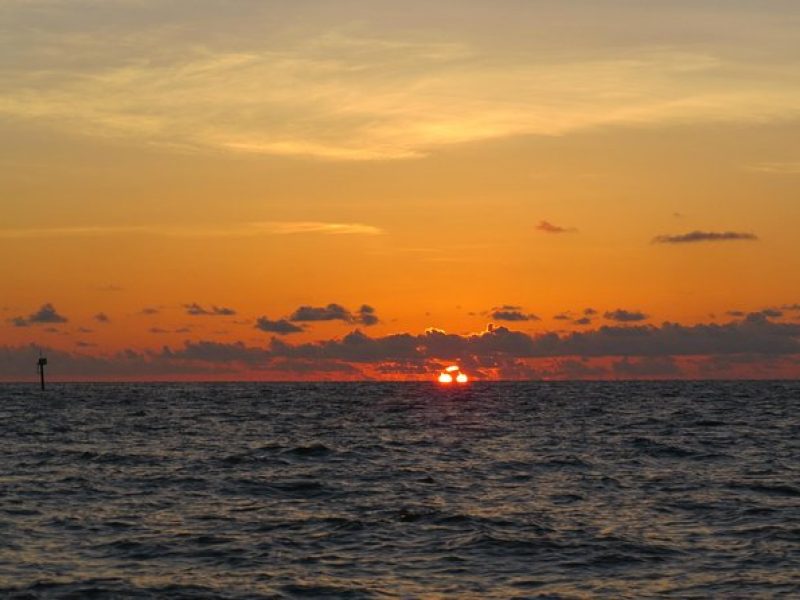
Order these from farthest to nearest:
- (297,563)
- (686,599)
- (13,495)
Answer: (13,495) < (297,563) < (686,599)

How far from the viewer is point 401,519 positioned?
36781 mm

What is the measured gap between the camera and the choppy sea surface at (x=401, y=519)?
1089 inches

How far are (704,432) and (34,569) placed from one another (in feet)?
203

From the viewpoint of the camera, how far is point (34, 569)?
28719 mm

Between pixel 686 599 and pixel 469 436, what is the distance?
5329cm

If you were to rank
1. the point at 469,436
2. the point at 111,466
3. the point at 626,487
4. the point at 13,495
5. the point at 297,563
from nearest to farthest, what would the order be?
1. the point at 297,563
2. the point at 13,495
3. the point at 626,487
4. the point at 111,466
5. the point at 469,436

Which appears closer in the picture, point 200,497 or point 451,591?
point 451,591

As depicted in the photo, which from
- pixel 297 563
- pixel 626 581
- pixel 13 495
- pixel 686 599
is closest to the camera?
pixel 686 599

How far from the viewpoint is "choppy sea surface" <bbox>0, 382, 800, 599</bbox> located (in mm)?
27656

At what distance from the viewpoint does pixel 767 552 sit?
102ft

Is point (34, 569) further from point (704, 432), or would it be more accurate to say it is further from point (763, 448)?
point (704, 432)

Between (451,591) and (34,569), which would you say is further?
(34,569)

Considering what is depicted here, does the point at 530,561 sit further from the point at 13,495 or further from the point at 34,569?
the point at 13,495

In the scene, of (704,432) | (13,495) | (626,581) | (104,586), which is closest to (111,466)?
(13,495)
